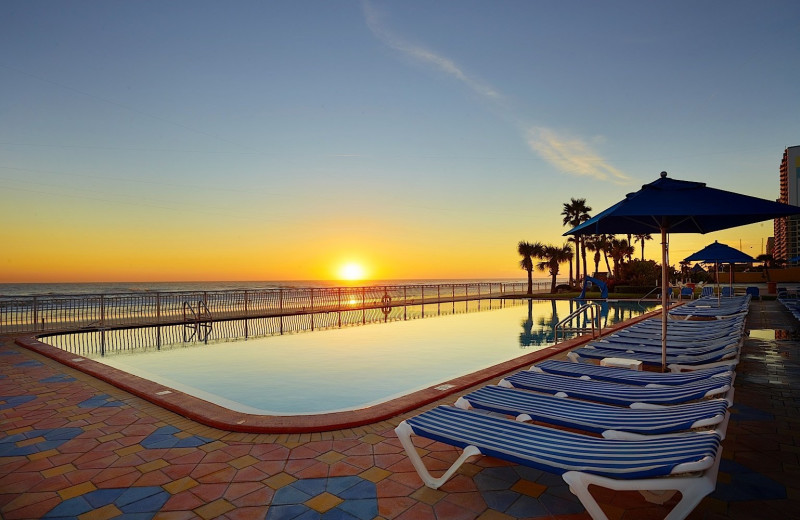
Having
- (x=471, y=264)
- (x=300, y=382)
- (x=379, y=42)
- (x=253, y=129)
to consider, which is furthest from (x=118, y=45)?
(x=471, y=264)

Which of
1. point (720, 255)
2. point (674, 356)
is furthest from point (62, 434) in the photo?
point (720, 255)

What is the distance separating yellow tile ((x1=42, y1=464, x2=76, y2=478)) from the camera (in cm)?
288

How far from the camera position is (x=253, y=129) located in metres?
14.6

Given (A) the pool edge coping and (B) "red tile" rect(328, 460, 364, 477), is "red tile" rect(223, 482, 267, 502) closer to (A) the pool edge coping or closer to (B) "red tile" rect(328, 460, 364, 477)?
(B) "red tile" rect(328, 460, 364, 477)

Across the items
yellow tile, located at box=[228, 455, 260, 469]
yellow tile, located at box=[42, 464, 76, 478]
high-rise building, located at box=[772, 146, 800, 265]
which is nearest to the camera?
yellow tile, located at box=[42, 464, 76, 478]

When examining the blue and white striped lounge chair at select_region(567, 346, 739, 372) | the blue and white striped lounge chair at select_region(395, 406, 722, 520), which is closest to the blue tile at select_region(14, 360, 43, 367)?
the blue and white striped lounge chair at select_region(395, 406, 722, 520)

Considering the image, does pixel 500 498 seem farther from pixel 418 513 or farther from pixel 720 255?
pixel 720 255

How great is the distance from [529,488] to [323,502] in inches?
52.1

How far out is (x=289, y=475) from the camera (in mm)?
2820

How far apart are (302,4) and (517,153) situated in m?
10.6

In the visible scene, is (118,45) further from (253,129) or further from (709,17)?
(709,17)

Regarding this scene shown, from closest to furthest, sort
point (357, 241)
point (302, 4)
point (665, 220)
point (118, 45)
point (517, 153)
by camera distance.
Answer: point (665, 220)
point (302, 4)
point (118, 45)
point (517, 153)
point (357, 241)

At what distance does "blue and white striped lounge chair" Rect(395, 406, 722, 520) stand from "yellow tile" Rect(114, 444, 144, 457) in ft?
7.65

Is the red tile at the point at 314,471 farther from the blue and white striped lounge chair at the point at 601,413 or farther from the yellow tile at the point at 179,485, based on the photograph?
the blue and white striped lounge chair at the point at 601,413
